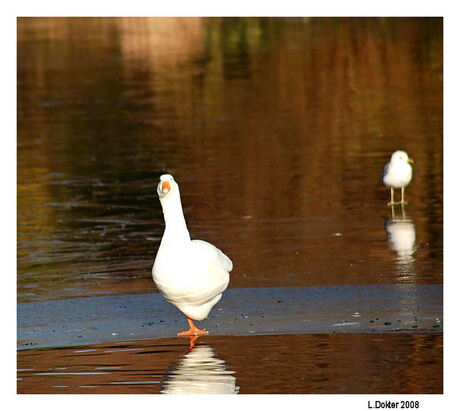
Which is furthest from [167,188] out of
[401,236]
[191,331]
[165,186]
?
[401,236]

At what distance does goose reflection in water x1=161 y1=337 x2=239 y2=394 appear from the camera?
9.02 metres

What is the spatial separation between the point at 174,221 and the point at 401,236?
5417 mm

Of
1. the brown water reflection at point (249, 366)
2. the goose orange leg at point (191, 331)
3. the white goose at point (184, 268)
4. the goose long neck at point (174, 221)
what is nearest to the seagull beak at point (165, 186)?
the white goose at point (184, 268)

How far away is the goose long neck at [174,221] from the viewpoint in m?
10.4

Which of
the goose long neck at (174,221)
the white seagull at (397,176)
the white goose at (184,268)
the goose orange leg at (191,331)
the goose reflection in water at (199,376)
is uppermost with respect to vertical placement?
the white seagull at (397,176)

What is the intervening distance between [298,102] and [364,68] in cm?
752

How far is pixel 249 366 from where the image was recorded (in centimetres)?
955

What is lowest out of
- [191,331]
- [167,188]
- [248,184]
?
[191,331]

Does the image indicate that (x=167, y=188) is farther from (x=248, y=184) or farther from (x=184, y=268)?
(x=248, y=184)

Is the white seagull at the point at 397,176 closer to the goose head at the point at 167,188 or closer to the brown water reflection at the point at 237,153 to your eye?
the brown water reflection at the point at 237,153

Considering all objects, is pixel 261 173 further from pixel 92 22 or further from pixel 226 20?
pixel 92 22

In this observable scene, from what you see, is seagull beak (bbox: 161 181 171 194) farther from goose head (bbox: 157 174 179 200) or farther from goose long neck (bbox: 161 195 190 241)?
goose long neck (bbox: 161 195 190 241)

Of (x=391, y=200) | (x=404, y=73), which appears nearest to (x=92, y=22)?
(x=404, y=73)

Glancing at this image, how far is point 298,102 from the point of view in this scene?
1164 inches
